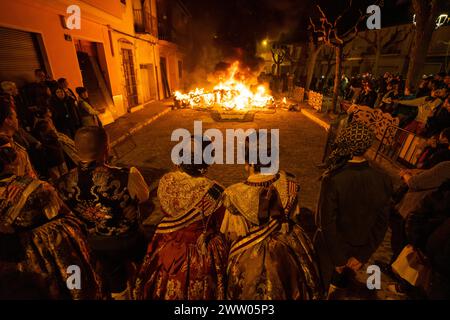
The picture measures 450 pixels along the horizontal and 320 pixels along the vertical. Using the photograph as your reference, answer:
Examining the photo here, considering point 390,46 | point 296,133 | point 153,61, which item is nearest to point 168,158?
point 296,133

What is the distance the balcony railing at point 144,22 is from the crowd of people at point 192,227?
15564 mm

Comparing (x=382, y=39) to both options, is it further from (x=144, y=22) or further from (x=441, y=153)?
(x=441, y=153)

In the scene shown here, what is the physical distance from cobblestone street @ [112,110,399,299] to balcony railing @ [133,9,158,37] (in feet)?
21.4

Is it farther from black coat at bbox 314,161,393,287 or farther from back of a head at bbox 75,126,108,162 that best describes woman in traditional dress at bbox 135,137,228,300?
black coat at bbox 314,161,393,287

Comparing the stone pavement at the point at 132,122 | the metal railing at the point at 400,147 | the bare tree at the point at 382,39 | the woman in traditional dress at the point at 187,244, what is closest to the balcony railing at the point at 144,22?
the stone pavement at the point at 132,122

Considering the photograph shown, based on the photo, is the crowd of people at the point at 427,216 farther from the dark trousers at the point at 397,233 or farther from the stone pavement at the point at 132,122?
the stone pavement at the point at 132,122

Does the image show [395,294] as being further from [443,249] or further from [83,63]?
[83,63]

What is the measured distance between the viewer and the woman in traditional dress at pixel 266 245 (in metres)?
2.12

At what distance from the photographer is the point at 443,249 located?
2096 millimetres

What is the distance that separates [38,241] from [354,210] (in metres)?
3.04

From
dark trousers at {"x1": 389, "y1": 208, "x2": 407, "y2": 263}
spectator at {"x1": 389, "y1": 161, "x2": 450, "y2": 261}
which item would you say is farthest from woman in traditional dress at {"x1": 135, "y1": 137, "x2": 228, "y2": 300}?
dark trousers at {"x1": 389, "y1": 208, "x2": 407, "y2": 263}

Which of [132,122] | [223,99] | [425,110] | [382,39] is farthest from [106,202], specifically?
[382,39]

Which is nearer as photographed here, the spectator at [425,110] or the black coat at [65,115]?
the black coat at [65,115]
